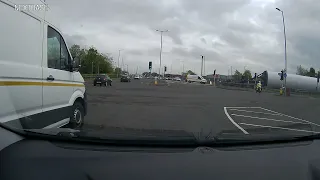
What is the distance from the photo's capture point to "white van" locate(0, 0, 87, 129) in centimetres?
344

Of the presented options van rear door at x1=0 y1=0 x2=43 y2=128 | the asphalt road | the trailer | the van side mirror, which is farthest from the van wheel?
the trailer

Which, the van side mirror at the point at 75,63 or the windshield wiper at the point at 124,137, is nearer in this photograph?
the windshield wiper at the point at 124,137

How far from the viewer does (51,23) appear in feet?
16.0

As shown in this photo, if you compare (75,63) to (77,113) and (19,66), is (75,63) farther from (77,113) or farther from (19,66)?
(19,66)

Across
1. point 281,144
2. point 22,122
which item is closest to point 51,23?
point 22,122

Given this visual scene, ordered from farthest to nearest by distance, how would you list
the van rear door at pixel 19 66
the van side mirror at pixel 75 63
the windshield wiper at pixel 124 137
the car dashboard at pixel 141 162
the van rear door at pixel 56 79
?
the van side mirror at pixel 75 63, the van rear door at pixel 56 79, the van rear door at pixel 19 66, the windshield wiper at pixel 124 137, the car dashboard at pixel 141 162

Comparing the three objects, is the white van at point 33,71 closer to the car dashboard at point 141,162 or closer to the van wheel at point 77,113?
the van wheel at point 77,113

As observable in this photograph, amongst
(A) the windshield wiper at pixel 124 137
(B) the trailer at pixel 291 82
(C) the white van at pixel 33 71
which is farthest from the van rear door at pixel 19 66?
(B) the trailer at pixel 291 82

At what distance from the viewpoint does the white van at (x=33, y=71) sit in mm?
3436

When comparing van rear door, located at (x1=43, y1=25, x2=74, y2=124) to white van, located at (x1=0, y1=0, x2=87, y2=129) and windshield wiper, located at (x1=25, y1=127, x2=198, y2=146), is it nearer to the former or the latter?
white van, located at (x1=0, y1=0, x2=87, y2=129)

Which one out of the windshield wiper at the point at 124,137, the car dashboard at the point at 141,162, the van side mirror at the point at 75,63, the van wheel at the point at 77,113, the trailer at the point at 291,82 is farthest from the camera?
the trailer at the point at 291,82

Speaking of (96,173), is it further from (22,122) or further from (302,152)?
(302,152)

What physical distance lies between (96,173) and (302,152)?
228 centimetres

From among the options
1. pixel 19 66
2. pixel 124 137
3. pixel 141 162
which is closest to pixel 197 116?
pixel 19 66
